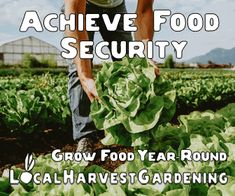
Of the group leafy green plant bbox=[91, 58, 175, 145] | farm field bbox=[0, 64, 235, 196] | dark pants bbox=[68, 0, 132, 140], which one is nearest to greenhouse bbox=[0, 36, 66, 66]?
farm field bbox=[0, 64, 235, 196]

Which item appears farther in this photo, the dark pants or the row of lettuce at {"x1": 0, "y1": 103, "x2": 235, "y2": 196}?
the dark pants

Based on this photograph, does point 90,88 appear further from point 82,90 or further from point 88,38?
point 82,90

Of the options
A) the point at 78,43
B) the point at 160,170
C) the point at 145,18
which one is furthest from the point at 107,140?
the point at 145,18

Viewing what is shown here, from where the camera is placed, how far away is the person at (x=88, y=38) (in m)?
2.68

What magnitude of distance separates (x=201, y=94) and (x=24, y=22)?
7785 mm

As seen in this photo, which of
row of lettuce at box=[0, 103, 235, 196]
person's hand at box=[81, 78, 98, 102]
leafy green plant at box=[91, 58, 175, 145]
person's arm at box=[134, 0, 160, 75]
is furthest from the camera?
person's arm at box=[134, 0, 160, 75]

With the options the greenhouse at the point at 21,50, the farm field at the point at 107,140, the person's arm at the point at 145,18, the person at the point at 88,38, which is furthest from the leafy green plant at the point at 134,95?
the greenhouse at the point at 21,50

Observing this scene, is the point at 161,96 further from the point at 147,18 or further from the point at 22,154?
the point at 22,154

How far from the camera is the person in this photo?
8.78ft

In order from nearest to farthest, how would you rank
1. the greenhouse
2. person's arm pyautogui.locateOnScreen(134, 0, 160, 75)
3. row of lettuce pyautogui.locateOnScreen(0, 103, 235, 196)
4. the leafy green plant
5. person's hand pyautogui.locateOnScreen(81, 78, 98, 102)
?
1. row of lettuce pyautogui.locateOnScreen(0, 103, 235, 196)
2. the leafy green plant
3. person's hand pyautogui.locateOnScreen(81, 78, 98, 102)
4. person's arm pyautogui.locateOnScreen(134, 0, 160, 75)
5. the greenhouse

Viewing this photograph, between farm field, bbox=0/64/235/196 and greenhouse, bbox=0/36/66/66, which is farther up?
greenhouse, bbox=0/36/66/66

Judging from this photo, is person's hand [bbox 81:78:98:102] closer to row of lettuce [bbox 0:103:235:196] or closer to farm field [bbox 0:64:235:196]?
farm field [bbox 0:64:235:196]

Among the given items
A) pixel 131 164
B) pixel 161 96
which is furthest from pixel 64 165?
pixel 161 96

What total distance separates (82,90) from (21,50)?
32.0m
